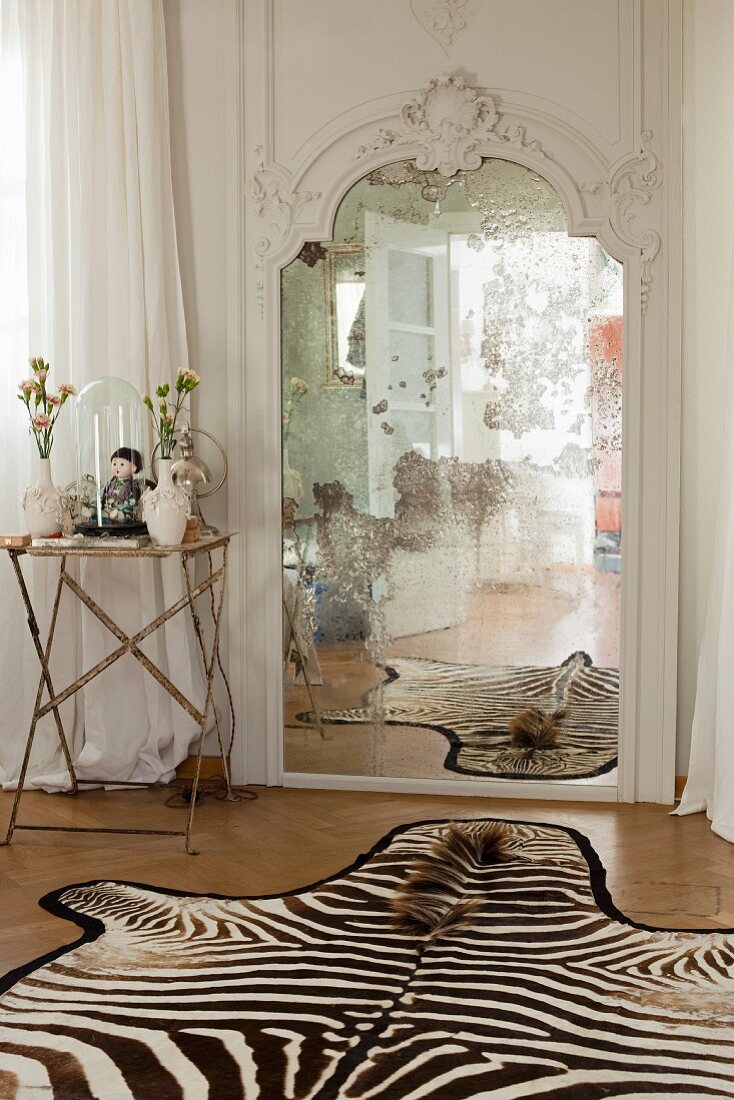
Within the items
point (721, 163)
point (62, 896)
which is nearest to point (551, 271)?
point (721, 163)

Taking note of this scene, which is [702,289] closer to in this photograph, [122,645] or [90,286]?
[90,286]

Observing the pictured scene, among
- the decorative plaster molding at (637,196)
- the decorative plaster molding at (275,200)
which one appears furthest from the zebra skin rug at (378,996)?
the decorative plaster molding at (275,200)

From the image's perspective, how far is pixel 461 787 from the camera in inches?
151

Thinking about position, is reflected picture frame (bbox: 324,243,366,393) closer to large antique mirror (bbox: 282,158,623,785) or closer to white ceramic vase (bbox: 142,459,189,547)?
large antique mirror (bbox: 282,158,623,785)

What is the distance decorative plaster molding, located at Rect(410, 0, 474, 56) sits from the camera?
3717mm

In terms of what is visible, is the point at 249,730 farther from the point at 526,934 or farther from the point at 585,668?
the point at 526,934

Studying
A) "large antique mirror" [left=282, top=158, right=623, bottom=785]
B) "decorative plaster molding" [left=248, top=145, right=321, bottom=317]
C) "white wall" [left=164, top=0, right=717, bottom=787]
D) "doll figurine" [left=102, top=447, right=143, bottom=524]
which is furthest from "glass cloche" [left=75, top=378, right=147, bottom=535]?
"decorative plaster molding" [left=248, top=145, right=321, bottom=317]

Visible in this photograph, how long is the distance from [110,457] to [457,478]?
3.72 ft

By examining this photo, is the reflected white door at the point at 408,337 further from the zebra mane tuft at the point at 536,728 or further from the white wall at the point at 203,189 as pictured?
the zebra mane tuft at the point at 536,728

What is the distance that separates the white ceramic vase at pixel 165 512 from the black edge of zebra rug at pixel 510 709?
943 millimetres

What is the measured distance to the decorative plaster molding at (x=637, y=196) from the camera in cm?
366

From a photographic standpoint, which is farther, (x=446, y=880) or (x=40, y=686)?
(x=40, y=686)

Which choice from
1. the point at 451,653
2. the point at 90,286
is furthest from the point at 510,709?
the point at 90,286

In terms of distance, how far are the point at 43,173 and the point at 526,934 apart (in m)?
2.92
